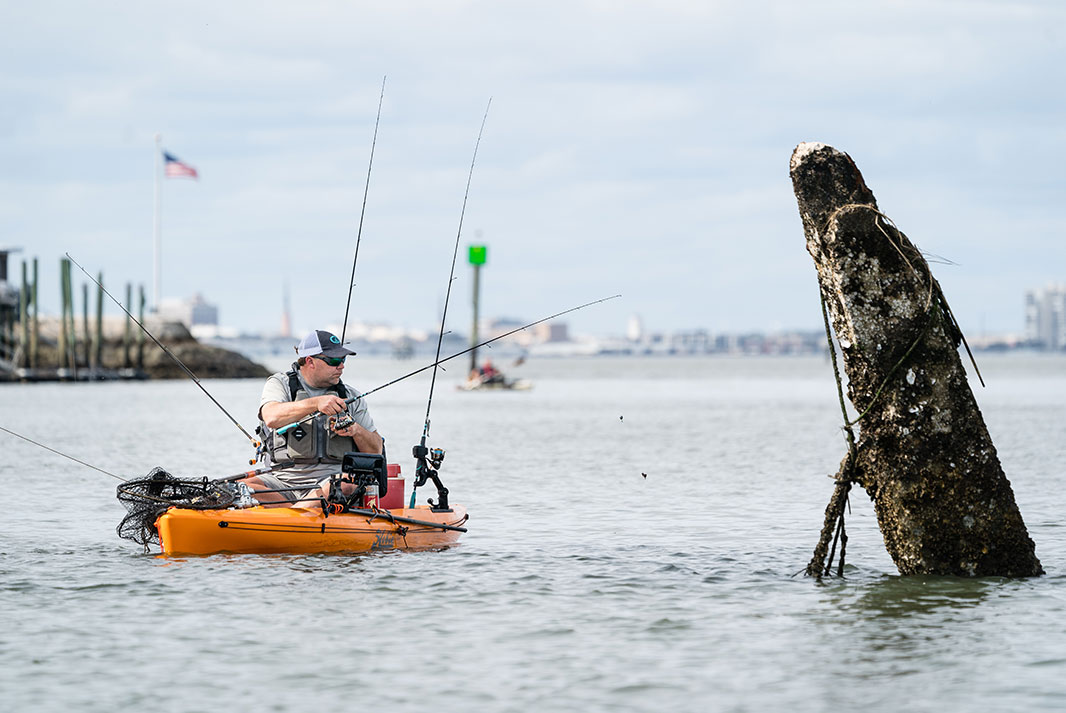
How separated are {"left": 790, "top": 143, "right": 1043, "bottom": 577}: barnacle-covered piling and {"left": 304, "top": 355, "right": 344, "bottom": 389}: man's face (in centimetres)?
416

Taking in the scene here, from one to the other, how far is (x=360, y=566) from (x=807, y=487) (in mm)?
10626

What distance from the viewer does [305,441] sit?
1211 centimetres

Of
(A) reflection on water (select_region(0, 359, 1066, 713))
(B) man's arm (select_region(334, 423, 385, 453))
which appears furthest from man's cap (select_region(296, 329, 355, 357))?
(A) reflection on water (select_region(0, 359, 1066, 713))

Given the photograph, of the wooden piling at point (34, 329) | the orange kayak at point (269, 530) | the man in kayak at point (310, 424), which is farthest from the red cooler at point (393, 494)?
the wooden piling at point (34, 329)

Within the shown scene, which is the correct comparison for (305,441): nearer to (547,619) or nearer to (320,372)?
(320,372)

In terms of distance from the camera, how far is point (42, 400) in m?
54.3

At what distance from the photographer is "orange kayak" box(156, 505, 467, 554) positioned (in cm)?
1188

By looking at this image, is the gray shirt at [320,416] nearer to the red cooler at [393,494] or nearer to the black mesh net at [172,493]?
the black mesh net at [172,493]

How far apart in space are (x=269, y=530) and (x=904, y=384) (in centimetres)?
534

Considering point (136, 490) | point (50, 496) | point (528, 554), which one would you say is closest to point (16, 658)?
point (136, 490)

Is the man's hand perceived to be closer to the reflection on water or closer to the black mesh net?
the black mesh net

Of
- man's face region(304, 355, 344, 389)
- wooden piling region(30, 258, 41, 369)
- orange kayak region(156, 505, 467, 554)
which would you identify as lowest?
orange kayak region(156, 505, 467, 554)

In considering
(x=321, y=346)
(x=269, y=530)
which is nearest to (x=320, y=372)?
(x=321, y=346)

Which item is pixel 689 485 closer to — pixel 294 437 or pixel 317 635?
pixel 294 437
